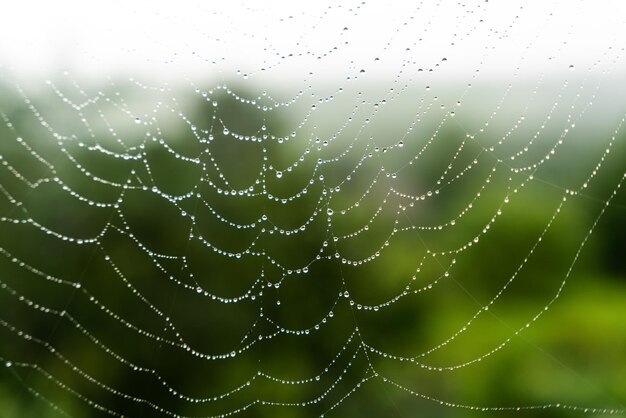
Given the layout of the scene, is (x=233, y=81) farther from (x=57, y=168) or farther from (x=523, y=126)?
(x=523, y=126)

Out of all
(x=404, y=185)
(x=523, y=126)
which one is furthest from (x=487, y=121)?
(x=404, y=185)

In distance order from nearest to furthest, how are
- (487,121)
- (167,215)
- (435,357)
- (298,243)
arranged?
(487,121) < (167,215) < (298,243) < (435,357)

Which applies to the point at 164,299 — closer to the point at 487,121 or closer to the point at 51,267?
the point at 51,267

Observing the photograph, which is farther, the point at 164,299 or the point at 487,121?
the point at 164,299

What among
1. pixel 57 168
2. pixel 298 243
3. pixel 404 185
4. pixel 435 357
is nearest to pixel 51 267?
pixel 57 168

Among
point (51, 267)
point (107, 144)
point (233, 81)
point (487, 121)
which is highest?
point (233, 81)

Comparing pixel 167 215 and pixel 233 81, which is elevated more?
pixel 233 81

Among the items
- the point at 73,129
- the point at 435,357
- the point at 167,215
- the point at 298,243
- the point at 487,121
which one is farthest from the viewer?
the point at 435,357
